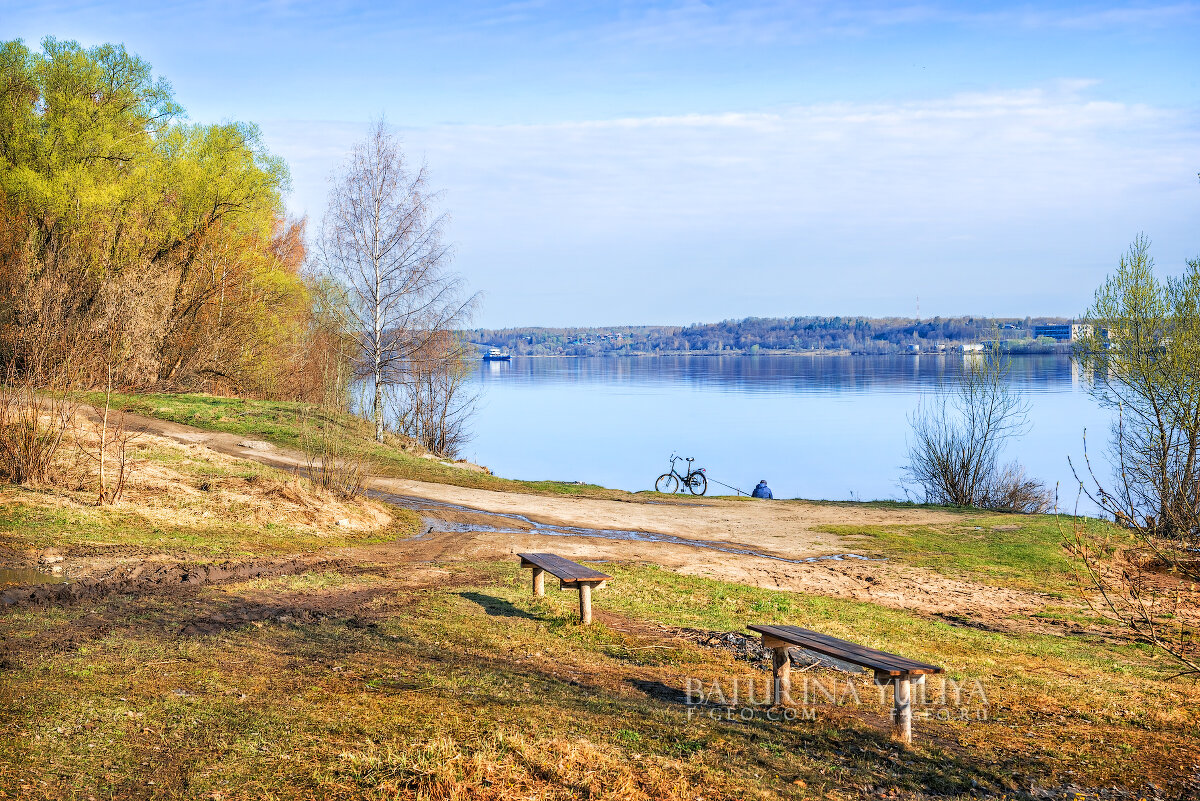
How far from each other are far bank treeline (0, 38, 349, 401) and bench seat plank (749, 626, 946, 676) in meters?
20.1

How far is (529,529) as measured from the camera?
55.9 ft

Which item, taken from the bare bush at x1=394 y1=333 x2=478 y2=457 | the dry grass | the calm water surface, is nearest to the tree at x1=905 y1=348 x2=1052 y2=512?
the calm water surface

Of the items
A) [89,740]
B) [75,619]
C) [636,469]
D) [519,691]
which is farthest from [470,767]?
[636,469]

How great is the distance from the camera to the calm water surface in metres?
40.1

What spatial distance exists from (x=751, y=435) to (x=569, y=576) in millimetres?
45715

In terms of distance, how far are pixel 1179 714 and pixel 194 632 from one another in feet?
27.8

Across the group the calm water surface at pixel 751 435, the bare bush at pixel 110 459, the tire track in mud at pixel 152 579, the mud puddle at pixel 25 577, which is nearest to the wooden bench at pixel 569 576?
the tire track in mud at pixel 152 579

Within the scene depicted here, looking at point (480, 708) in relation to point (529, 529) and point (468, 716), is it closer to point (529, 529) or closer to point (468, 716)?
point (468, 716)

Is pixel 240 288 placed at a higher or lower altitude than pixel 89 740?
higher

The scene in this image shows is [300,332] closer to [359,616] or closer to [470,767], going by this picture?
[359,616]

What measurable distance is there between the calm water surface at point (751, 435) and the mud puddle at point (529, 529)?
19186 mm

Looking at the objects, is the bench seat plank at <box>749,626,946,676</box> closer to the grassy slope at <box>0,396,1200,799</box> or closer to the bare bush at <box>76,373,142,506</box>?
the grassy slope at <box>0,396,1200,799</box>

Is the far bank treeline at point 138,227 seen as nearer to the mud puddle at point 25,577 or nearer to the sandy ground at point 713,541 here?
the sandy ground at point 713,541

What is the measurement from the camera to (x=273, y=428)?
24.8 m
